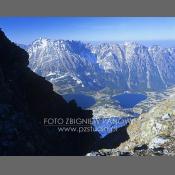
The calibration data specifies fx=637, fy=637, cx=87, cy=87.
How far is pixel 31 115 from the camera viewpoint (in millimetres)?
34812

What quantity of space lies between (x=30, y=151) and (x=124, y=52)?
8.01 metres

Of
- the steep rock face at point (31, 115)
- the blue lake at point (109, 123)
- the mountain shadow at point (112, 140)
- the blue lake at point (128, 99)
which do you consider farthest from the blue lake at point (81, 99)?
the mountain shadow at point (112, 140)

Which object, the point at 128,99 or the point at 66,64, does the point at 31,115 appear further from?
the point at 128,99

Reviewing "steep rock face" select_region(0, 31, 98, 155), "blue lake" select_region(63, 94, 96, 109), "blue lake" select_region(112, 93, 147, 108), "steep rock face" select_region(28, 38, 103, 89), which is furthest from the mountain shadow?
"steep rock face" select_region(28, 38, 103, 89)

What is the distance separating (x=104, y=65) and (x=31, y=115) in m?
5.58

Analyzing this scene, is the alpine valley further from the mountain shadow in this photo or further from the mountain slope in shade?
the mountain shadow

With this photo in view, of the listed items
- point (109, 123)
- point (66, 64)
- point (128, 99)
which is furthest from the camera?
point (128, 99)

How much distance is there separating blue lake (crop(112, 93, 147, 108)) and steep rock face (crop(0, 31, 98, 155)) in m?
2.20

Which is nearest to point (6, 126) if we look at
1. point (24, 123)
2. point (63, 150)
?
point (24, 123)

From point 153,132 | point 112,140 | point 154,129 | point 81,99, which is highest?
point 81,99

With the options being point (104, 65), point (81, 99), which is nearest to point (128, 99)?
point (104, 65)

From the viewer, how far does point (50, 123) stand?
3431cm

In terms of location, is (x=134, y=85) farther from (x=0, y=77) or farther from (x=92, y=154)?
(x=0, y=77)
